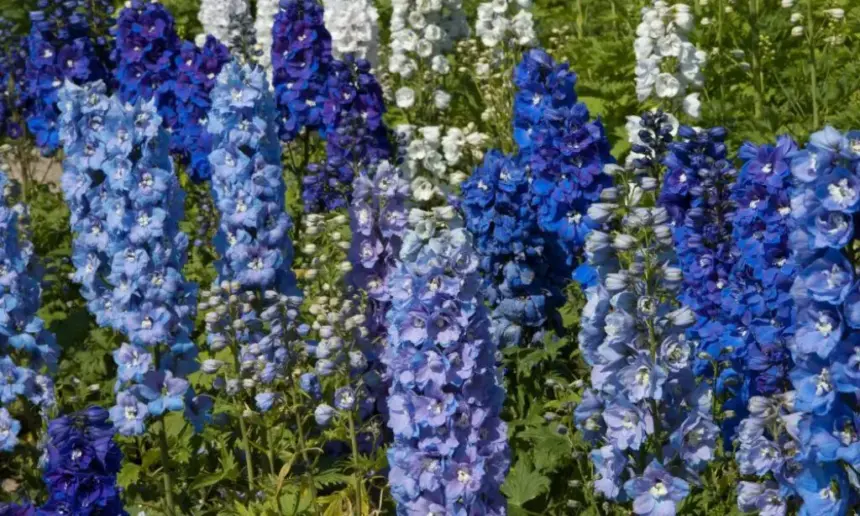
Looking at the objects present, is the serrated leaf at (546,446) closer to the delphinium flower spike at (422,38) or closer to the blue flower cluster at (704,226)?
the blue flower cluster at (704,226)

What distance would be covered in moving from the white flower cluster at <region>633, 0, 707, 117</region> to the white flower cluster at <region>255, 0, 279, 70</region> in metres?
2.91

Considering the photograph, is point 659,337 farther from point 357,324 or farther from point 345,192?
point 345,192

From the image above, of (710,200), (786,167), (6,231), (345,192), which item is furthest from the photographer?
(345,192)

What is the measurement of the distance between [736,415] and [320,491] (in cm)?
183

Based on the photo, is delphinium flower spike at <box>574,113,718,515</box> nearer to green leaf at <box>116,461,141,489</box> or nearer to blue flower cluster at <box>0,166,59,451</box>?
green leaf at <box>116,461,141,489</box>

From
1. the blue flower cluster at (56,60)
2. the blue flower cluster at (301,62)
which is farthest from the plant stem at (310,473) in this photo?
the blue flower cluster at (56,60)

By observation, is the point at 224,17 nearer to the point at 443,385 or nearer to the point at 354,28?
the point at 354,28

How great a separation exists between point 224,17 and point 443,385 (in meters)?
5.28

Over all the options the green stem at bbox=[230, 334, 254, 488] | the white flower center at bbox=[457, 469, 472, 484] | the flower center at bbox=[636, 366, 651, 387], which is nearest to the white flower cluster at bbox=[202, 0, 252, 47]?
the green stem at bbox=[230, 334, 254, 488]

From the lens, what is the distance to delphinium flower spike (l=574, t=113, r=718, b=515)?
175 inches

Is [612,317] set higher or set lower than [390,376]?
higher

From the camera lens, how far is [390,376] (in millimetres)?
Result: 5746

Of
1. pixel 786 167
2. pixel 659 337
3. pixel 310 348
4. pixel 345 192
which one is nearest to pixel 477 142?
pixel 345 192

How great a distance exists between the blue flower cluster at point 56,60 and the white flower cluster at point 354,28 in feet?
4.48
